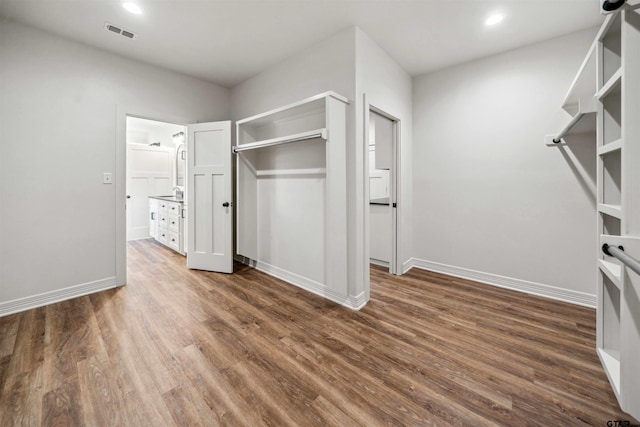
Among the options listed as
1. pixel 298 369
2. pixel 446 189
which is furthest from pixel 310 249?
pixel 446 189

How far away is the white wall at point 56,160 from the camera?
2.39 metres

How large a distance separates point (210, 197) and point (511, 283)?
382cm

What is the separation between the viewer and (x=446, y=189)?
11.1 ft

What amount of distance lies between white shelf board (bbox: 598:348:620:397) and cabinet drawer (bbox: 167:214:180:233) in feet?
16.4

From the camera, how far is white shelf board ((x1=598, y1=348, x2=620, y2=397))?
4.08 ft

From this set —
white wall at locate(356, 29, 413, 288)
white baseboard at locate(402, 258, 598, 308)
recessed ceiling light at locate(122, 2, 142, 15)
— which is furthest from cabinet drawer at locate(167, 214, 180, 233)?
white baseboard at locate(402, 258, 598, 308)

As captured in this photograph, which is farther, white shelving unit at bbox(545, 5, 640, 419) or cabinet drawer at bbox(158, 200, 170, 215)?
cabinet drawer at bbox(158, 200, 170, 215)

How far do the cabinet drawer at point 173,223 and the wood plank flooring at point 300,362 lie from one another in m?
1.86

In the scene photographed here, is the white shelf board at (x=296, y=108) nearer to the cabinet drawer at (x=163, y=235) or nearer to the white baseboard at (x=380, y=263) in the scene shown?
the white baseboard at (x=380, y=263)

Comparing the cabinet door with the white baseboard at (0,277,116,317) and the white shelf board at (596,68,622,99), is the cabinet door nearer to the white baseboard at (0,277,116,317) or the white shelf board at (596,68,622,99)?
the white baseboard at (0,277,116,317)

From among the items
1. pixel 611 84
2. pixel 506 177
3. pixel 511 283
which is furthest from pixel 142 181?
pixel 611 84

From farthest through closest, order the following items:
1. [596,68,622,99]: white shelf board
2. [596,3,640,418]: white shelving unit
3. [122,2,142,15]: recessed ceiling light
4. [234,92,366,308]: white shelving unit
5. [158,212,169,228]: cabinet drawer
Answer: [158,212,169,228]: cabinet drawer, [234,92,366,308]: white shelving unit, [122,2,142,15]: recessed ceiling light, [596,68,622,99]: white shelf board, [596,3,640,418]: white shelving unit

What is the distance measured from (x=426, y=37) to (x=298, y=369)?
3.19m

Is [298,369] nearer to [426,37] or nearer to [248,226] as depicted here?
[248,226]
